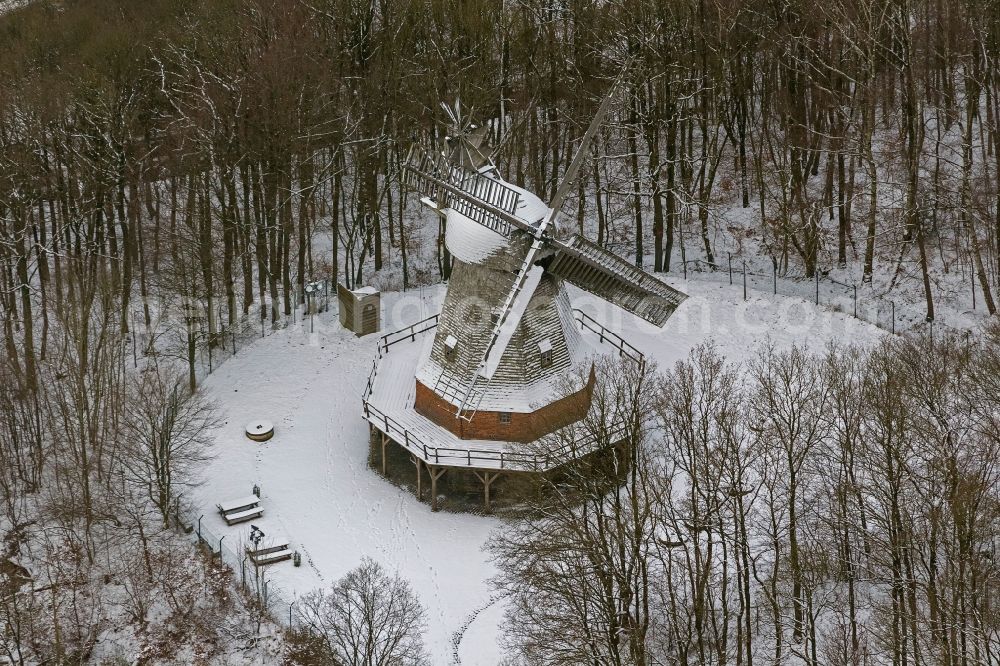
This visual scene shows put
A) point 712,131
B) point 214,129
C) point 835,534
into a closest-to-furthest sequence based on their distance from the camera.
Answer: point 835,534 < point 214,129 < point 712,131

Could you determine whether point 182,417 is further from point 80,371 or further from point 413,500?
point 413,500

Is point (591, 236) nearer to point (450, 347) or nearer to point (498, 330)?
point (450, 347)

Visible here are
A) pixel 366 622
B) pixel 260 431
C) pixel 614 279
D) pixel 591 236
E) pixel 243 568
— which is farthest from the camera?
pixel 591 236

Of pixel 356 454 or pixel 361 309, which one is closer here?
pixel 356 454

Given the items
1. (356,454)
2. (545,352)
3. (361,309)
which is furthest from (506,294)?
(361,309)

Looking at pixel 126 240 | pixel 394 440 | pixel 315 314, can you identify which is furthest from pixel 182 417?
pixel 126 240

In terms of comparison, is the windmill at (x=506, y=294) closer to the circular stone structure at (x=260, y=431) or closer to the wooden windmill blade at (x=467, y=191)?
the wooden windmill blade at (x=467, y=191)

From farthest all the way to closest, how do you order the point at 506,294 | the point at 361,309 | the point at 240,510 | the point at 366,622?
the point at 361,309, the point at 240,510, the point at 506,294, the point at 366,622
